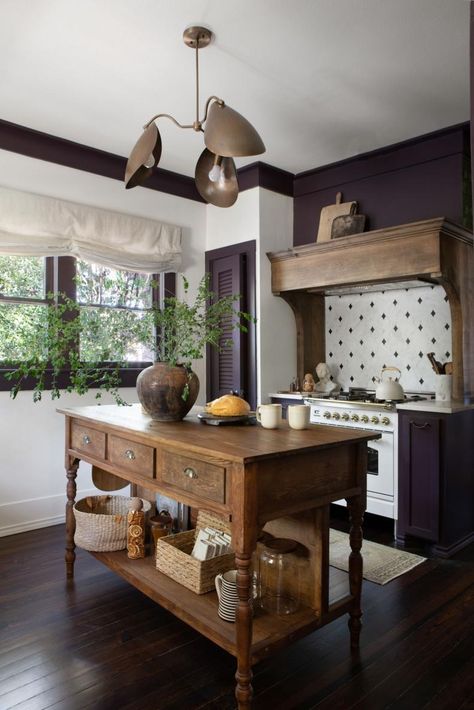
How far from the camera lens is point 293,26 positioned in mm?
2547

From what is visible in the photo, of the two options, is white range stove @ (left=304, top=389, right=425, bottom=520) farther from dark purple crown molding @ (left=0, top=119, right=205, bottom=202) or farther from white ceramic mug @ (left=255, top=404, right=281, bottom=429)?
dark purple crown molding @ (left=0, top=119, right=205, bottom=202)

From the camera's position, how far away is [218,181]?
2.55 meters

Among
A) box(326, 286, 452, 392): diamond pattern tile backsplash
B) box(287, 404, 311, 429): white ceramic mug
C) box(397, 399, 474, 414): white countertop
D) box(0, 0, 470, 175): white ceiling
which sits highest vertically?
box(0, 0, 470, 175): white ceiling

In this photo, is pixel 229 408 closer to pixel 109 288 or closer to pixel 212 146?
pixel 212 146

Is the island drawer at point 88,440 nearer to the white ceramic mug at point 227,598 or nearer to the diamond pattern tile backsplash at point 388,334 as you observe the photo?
the white ceramic mug at point 227,598

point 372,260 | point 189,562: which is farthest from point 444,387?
point 189,562

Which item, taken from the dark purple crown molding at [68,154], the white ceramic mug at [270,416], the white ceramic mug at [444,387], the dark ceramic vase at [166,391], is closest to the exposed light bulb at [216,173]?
the dark ceramic vase at [166,391]

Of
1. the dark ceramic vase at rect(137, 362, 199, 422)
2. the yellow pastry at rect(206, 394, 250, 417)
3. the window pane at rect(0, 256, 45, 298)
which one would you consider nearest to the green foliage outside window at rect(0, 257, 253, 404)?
the window pane at rect(0, 256, 45, 298)

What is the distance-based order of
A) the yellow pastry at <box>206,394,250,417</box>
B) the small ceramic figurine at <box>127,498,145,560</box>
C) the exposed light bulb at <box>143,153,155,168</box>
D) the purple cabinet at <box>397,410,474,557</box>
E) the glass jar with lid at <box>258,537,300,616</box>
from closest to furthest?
the glass jar with lid at <box>258,537,300,616</box>
the yellow pastry at <box>206,394,250,417</box>
the exposed light bulb at <box>143,153,155,168</box>
the small ceramic figurine at <box>127,498,145,560</box>
the purple cabinet at <box>397,410,474,557</box>

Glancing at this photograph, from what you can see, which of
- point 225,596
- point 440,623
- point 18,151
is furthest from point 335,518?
point 18,151

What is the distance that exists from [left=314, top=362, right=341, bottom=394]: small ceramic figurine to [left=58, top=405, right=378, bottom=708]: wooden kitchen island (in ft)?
7.47

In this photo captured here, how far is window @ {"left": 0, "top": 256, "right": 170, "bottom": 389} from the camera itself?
3.59 meters

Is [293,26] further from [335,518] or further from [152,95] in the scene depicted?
[335,518]

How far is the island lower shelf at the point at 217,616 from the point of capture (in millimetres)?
1805
